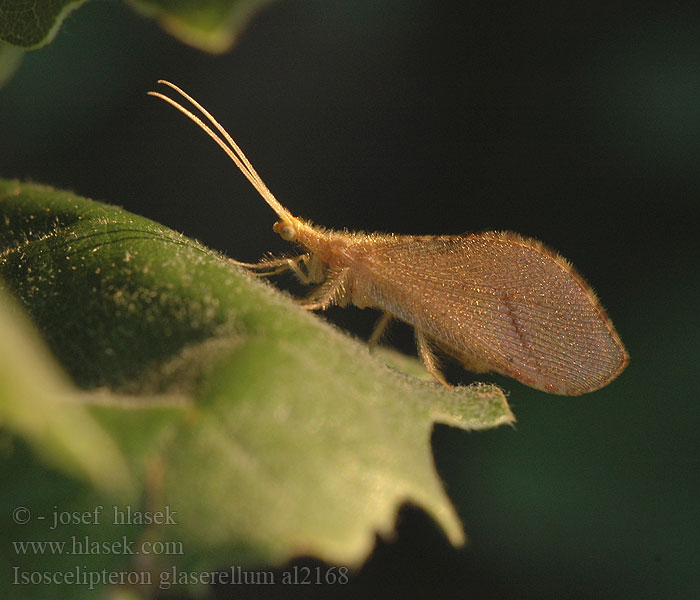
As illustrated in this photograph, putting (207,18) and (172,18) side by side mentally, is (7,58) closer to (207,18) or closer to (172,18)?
(172,18)

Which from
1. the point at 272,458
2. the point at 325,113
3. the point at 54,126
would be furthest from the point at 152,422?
the point at 325,113

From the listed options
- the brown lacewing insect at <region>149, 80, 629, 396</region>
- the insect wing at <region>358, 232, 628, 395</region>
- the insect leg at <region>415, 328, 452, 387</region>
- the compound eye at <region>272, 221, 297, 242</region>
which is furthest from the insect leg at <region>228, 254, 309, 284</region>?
the insect leg at <region>415, 328, 452, 387</region>

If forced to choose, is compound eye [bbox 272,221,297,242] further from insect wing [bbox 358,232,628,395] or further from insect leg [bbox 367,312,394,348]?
insect leg [bbox 367,312,394,348]

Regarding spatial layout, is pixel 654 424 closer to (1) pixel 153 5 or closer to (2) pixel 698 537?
(2) pixel 698 537

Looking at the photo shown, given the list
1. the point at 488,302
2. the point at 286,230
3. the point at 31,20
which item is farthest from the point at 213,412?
the point at 286,230

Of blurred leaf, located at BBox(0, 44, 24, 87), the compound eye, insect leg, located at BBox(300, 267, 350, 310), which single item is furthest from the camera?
the compound eye

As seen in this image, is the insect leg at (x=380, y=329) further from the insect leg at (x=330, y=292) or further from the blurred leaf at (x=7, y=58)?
the blurred leaf at (x=7, y=58)

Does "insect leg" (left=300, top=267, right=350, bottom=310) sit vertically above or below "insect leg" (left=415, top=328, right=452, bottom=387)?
below
